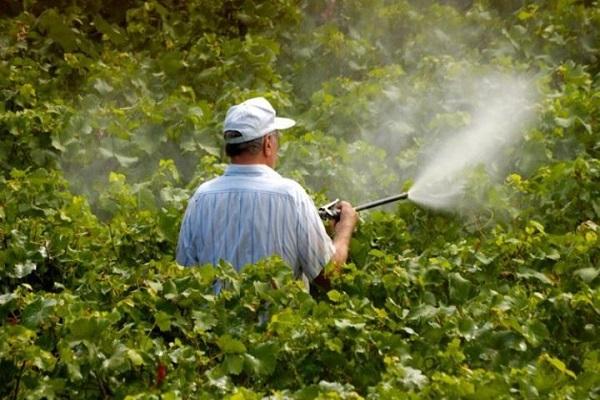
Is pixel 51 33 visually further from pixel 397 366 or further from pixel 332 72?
pixel 397 366

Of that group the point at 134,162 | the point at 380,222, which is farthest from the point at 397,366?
the point at 134,162

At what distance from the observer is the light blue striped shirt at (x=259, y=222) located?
5023 millimetres

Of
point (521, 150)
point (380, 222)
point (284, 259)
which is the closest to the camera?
point (284, 259)

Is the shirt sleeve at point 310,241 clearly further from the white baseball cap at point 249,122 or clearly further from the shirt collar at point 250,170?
the white baseball cap at point 249,122

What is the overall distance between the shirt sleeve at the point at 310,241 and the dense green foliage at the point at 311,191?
0.44 feet

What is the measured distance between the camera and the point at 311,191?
6.22m

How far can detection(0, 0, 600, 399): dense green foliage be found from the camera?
4254mm

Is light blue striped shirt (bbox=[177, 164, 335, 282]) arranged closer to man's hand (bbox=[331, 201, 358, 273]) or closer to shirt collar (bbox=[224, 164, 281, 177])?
shirt collar (bbox=[224, 164, 281, 177])

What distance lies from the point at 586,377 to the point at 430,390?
512 millimetres

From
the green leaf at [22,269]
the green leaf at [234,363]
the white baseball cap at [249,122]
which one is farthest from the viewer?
the green leaf at [22,269]

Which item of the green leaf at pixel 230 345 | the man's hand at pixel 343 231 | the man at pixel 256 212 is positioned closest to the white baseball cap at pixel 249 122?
the man at pixel 256 212

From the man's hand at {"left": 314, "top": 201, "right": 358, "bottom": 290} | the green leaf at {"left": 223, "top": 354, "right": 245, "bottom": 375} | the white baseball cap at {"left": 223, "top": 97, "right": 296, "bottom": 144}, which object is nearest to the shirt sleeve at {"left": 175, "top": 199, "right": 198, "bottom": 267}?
the white baseball cap at {"left": 223, "top": 97, "right": 296, "bottom": 144}

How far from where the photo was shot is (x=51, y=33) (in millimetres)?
8719

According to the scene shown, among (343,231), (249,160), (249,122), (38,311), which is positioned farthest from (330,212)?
(38,311)
